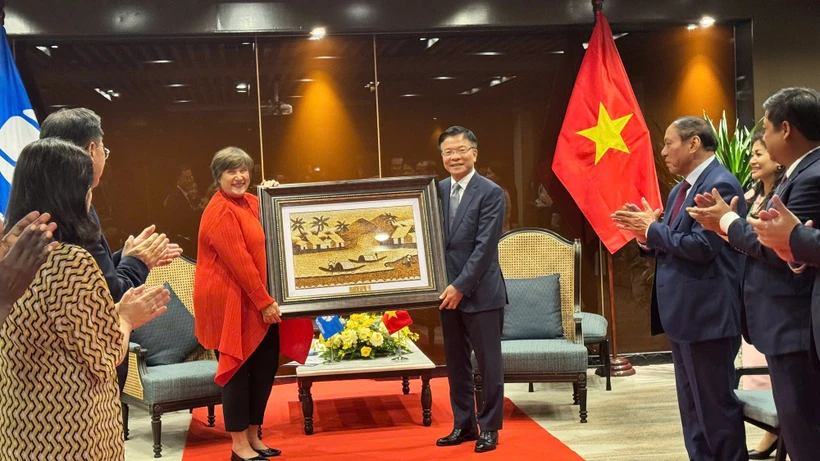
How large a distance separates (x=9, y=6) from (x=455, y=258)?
3971 millimetres

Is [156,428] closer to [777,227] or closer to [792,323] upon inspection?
[792,323]

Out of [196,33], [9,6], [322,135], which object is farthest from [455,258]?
[9,6]

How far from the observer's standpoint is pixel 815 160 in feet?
9.41

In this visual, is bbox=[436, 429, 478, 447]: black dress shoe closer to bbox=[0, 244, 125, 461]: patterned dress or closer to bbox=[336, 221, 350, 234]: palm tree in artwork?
bbox=[336, 221, 350, 234]: palm tree in artwork

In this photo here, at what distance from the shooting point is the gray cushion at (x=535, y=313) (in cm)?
596

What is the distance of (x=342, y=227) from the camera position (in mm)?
4750

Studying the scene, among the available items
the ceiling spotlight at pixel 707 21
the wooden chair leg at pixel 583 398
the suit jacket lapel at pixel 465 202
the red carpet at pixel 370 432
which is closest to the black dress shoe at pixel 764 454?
the red carpet at pixel 370 432

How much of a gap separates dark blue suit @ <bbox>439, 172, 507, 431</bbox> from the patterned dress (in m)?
2.53

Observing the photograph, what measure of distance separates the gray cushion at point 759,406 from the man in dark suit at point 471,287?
1.36 metres

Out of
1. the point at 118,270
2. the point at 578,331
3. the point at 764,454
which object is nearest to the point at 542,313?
the point at 578,331

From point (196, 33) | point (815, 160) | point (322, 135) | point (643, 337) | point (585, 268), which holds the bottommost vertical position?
point (643, 337)

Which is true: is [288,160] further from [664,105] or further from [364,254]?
[664,105]

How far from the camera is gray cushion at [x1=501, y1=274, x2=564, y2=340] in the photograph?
19.5 ft

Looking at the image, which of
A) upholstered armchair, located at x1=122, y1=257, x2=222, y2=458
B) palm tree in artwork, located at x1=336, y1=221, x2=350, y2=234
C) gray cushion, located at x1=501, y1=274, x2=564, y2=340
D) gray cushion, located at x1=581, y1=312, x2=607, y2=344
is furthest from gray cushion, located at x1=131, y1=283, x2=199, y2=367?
gray cushion, located at x1=581, y1=312, x2=607, y2=344
